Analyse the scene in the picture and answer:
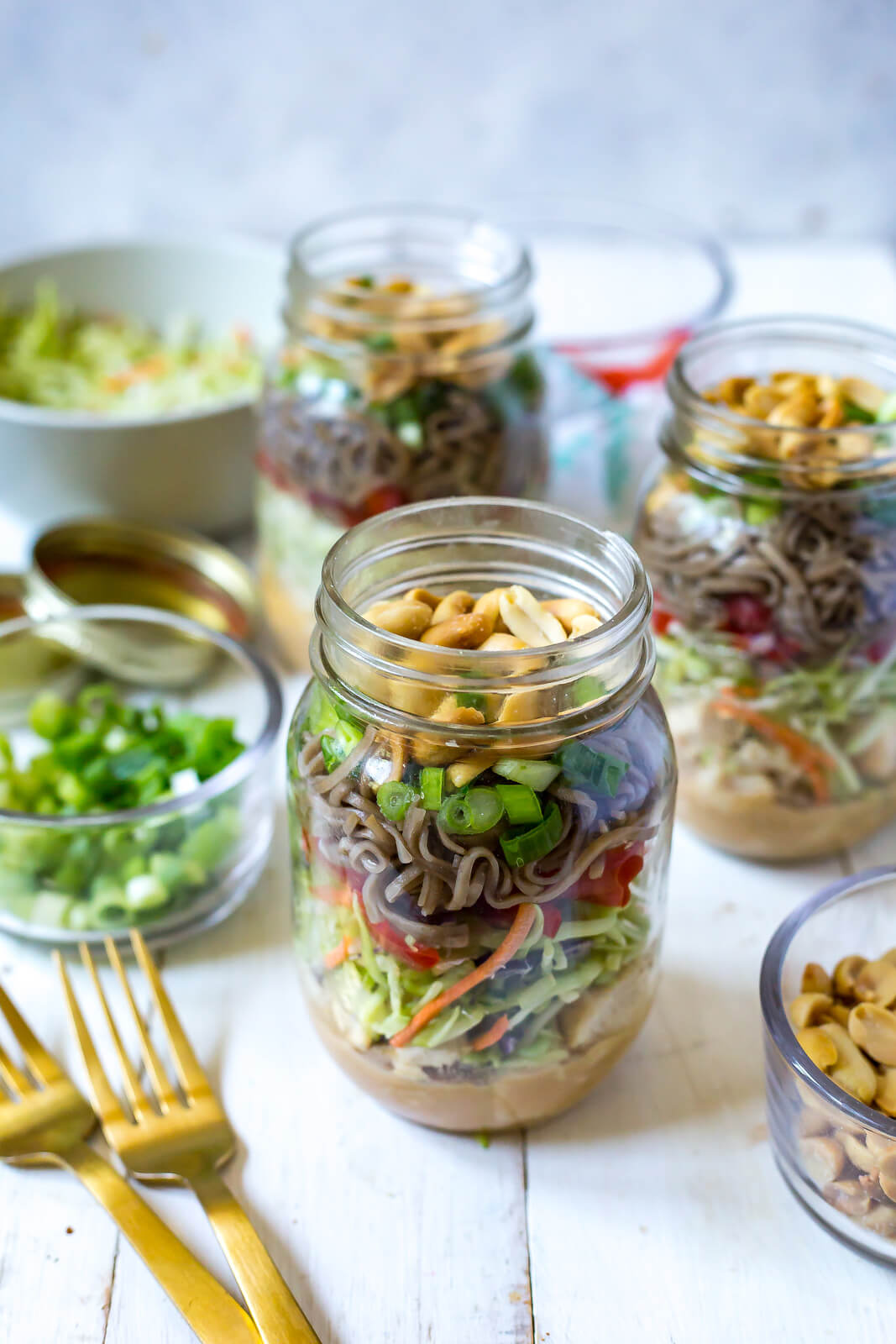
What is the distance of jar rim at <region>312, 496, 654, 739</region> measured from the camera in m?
0.84

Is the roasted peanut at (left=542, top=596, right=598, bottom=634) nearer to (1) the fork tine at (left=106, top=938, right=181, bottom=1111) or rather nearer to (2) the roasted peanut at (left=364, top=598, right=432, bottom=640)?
(2) the roasted peanut at (left=364, top=598, right=432, bottom=640)

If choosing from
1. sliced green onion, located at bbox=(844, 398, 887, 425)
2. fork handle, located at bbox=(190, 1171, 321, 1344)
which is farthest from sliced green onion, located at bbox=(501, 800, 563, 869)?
sliced green onion, located at bbox=(844, 398, 887, 425)

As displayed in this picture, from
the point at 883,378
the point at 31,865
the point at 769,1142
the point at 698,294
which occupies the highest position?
the point at 883,378

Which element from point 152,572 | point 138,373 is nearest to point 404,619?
point 152,572

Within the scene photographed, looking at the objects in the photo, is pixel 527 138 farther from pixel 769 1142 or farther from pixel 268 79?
pixel 769 1142

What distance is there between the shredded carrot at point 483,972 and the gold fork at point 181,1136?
0.61 feet

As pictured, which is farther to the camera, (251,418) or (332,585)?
(251,418)

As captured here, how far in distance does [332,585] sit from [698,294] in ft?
3.92

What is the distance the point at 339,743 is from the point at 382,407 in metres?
0.57

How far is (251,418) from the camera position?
5.47 feet

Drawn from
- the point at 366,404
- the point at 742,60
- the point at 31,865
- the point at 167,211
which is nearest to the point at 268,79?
the point at 167,211

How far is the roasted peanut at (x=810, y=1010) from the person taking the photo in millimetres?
973

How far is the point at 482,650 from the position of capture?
86cm

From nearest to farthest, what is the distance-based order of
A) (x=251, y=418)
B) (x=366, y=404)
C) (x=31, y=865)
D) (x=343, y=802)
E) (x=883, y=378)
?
1. (x=343, y=802)
2. (x=31, y=865)
3. (x=883, y=378)
4. (x=366, y=404)
5. (x=251, y=418)
